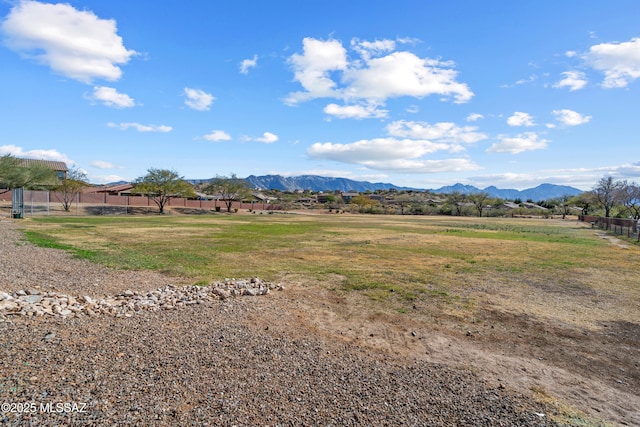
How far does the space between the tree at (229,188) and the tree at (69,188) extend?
81.6ft

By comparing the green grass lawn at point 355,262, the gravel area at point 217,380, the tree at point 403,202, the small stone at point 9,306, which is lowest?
the green grass lawn at point 355,262

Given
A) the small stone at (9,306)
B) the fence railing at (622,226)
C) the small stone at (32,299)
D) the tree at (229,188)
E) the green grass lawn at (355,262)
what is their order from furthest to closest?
1. the tree at (229,188)
2. the fence railing at (622,226)
3. the green grass lawn at (355,262)
4. the small stone at (32,299)
5. the small stone at (9,306)

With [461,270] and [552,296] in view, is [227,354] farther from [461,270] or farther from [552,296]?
[461,270]

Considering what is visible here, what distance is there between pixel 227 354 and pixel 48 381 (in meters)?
2.12

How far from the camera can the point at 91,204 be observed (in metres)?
62.4

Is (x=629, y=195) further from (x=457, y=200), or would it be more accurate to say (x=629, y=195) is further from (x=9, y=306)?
(x=9, y=306)

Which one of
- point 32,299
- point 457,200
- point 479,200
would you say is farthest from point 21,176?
point 457,200

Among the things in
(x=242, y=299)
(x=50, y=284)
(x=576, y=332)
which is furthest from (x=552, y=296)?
(x=50, y=284)

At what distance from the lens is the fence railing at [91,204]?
148ft

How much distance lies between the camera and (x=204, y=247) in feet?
61.5

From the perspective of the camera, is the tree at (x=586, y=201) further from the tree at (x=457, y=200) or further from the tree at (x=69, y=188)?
the tree at (x=69, y=188)

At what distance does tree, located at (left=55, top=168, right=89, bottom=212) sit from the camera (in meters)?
53.8

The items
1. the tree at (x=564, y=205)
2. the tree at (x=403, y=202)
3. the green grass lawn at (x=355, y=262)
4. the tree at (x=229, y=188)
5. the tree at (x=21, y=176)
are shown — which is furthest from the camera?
the tree at (x=564, y=205)

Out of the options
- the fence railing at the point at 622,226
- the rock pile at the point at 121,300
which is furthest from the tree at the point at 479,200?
the rock pile at the point at 121,300
